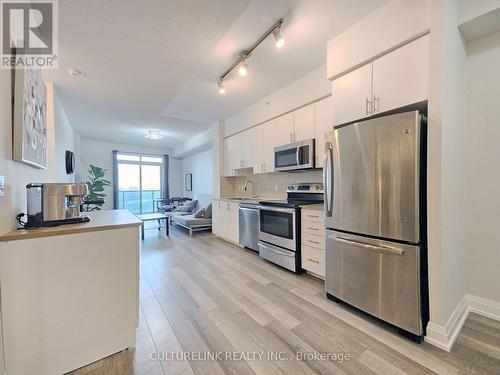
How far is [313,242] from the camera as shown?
2598mm

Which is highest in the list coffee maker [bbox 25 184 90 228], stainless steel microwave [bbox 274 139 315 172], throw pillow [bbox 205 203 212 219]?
stainless steel microwave [bbox 274 139 315 172]

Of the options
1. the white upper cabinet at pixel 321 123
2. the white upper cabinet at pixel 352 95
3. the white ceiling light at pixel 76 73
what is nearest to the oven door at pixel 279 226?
the white upper cabinet at pixel 321 123

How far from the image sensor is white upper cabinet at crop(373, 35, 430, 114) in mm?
1636

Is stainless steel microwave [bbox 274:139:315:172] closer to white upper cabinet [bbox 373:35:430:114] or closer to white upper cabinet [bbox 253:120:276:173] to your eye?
white upper cabinet [bbox 253:120:276:173]

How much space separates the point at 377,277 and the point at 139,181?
324 inches

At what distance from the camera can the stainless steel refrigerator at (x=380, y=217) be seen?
1566 millimetres

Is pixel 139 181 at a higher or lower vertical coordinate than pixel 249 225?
higher

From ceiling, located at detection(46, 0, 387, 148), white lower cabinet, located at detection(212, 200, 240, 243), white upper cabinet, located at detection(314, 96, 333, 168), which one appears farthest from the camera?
white lower cabinet, located at detection(212, 200, 240, 243)

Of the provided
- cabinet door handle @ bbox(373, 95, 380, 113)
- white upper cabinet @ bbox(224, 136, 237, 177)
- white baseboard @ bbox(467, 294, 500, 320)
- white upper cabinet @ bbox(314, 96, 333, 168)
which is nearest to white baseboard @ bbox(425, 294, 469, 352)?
white baseboard @ bbox(467, 294, 500, 320)

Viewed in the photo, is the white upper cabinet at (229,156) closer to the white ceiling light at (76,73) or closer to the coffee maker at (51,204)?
the white ceiling light at (76,73)

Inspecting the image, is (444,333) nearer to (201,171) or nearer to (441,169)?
(441,169)

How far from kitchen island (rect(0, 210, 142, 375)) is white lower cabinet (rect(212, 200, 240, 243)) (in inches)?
104

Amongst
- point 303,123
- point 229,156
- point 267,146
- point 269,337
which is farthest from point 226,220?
point 269,337

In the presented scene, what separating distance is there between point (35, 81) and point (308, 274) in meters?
3.46
